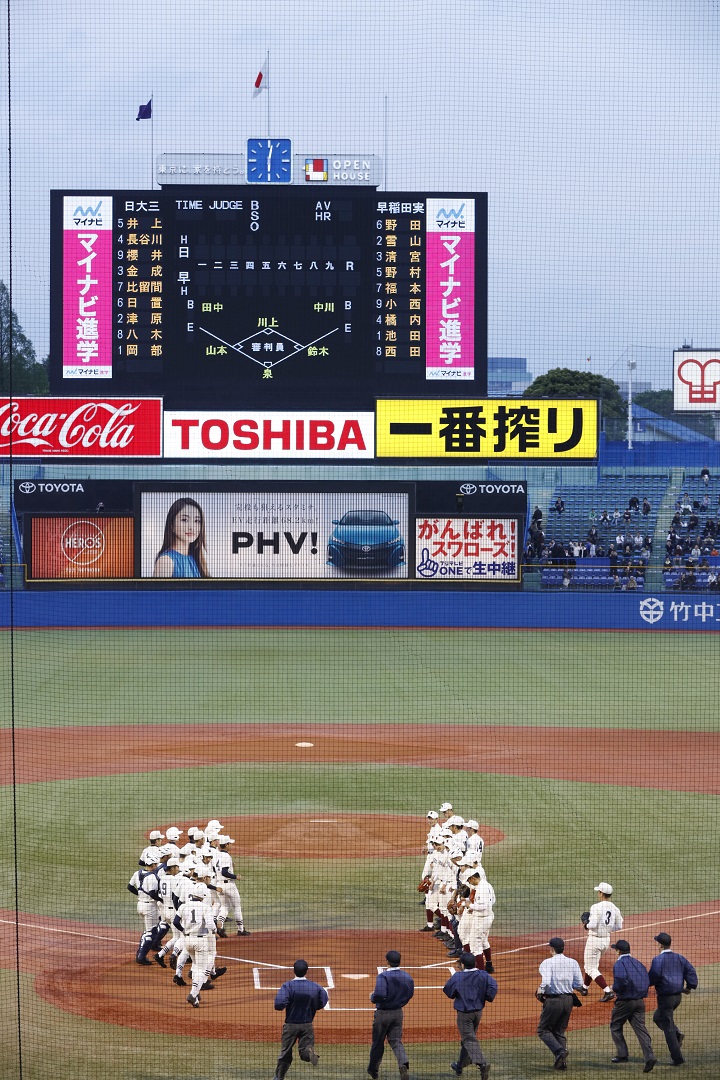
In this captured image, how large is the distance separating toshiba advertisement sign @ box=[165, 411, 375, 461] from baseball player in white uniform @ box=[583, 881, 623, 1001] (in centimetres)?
2547

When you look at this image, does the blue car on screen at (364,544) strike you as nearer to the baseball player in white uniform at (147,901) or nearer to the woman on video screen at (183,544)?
the woman on video screen at (183,544)

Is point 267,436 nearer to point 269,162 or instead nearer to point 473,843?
point 269,162

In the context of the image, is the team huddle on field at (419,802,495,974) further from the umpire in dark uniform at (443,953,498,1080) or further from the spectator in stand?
the spectator in stand

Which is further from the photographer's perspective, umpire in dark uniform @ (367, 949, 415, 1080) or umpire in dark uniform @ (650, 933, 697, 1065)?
umpire in dark uniform @ (650, 933, 697, 1065)

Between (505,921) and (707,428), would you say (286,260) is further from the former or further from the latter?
(707,428)

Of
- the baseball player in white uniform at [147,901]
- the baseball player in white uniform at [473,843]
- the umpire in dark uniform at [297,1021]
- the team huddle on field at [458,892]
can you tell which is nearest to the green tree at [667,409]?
the team huddle on field at [458,892]

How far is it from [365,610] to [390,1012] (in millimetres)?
25694

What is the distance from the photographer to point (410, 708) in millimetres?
24641

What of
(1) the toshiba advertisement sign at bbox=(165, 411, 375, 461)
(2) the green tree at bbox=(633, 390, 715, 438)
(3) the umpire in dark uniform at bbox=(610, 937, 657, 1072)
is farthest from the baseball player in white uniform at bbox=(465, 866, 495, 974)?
(2) the green tree at bbox=(633, 390, 715, 438)

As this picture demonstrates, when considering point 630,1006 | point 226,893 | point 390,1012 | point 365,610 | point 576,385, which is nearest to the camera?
point 390,1012

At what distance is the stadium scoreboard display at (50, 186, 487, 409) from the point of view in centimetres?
3219

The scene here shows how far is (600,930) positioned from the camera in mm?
10867

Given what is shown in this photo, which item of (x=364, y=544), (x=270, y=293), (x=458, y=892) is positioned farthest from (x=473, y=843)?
(x=364, y=544)

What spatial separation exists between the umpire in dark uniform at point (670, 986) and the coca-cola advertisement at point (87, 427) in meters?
27.3
